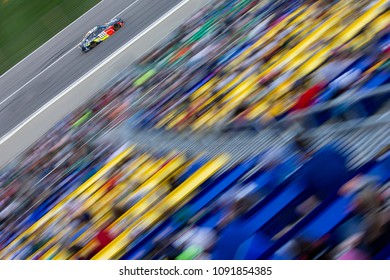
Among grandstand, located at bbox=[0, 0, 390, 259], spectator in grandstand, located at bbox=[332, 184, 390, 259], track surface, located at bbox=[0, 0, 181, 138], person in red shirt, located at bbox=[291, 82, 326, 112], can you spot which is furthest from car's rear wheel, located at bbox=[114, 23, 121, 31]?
spectator in grandstand, located at bbox=[332, 184, 390, 259]

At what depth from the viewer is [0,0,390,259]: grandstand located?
389 cm

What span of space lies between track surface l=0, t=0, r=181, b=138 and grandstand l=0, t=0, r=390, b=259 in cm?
825

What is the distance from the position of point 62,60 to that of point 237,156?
14364 millimetres

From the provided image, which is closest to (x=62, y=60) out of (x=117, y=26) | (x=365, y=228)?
(x=117, y=26)

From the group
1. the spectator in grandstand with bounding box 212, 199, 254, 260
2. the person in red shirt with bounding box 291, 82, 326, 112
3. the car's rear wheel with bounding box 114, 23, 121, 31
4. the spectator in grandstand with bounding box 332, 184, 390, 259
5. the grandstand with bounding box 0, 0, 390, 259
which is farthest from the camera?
the car's rear wheel with bounding box 114, 23, 121, 31

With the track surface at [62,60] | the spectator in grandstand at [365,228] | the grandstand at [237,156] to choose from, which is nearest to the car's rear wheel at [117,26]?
the track surface at [62,60]

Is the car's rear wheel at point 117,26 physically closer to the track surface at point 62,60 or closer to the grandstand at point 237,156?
the track surface at point 62,60

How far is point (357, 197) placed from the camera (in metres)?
3.65

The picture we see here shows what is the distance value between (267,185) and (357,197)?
2.95 feet

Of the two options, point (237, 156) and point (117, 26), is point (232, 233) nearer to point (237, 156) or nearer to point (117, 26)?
point (237, 156)

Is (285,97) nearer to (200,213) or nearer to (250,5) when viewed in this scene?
(200,213)

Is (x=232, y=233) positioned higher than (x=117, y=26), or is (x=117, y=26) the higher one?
(x=117, y=26)

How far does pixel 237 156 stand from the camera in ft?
17.0

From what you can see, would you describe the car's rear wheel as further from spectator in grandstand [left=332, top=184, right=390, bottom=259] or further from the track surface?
spectator in grandstand [left=332, top=184, right=390, bottom=259]
